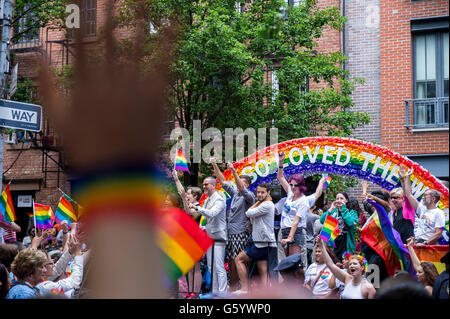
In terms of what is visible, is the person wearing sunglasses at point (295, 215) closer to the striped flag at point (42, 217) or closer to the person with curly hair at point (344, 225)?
the person with curly hair at point (344, 225)

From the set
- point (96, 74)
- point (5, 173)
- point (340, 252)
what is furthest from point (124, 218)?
point (5, 173)

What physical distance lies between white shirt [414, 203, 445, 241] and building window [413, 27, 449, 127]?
359 inches

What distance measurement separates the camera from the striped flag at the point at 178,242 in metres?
1.71

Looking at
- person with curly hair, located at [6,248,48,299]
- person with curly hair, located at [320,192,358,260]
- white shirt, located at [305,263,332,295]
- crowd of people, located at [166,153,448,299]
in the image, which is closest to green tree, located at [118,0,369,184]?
crowd of people, located at [166,153,448,299]

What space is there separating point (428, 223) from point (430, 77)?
10.1m

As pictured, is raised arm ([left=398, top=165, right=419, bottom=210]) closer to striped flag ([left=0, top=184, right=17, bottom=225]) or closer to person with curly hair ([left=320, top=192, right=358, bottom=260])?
person with curly hair ([left=320, top=192, right=358, bottom=260])

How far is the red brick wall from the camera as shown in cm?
1656

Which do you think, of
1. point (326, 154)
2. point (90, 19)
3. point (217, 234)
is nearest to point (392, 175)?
point (326, 154)

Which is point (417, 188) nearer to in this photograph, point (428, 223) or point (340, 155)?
point (340, 155)

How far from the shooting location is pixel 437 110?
16.4 meters

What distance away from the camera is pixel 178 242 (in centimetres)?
196
